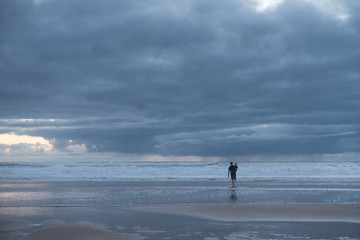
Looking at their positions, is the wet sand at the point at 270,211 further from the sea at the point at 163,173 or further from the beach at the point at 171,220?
the sea at the point at 163,173

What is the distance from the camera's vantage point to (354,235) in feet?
29.7

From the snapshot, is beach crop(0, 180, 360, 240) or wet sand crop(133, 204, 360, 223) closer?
beach crop(0, 180, 360, 240)

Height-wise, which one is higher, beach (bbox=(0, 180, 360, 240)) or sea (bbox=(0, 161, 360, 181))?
sea (bbox=(0, 161, 360, 181))

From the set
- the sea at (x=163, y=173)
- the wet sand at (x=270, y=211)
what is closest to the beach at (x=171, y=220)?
the wet sand at (x=270, y=211)

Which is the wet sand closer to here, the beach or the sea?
the beach

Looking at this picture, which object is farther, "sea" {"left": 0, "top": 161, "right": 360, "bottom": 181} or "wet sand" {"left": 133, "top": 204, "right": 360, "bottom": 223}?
"sea" {"left": 0, "top": 161, "right": 360, "bottom": 181}

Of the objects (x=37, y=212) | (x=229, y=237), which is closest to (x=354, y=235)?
(x=229, y=237)

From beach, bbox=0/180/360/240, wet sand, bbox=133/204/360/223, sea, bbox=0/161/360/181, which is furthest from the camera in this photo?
sea, bbox=0/161/360/181

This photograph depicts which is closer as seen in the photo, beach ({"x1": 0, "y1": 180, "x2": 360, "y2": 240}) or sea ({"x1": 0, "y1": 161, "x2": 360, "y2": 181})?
beach ({"x1": 0, "y1": 180, "x2": 360, "y2": 240})

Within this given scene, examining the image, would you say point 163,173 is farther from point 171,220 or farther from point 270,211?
point 171,220

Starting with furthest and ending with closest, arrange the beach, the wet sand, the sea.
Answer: the sea < the wet sand < the beach

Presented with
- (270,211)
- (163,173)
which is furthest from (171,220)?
(163,173)

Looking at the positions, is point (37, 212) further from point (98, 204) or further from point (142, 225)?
point (142, 225)

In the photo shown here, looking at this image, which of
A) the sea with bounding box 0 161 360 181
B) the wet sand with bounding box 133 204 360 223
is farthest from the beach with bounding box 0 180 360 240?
the sea with bounding box 0 161 360 181
